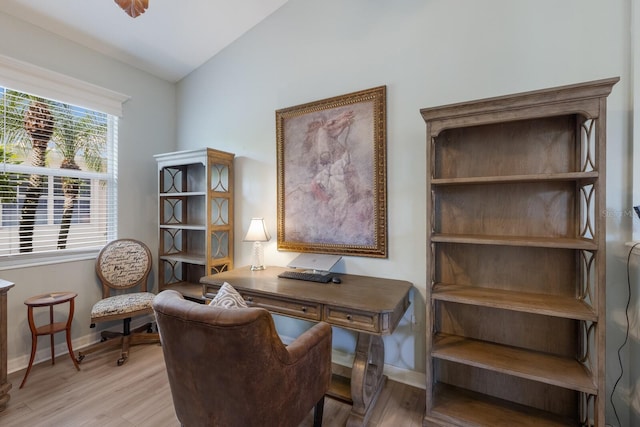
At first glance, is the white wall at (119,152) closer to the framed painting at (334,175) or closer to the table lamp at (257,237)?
the table lamp at (257,237)

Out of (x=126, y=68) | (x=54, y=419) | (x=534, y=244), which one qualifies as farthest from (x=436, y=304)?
(x=126, y=68)

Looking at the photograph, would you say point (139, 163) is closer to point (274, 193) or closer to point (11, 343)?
point (274, 193)

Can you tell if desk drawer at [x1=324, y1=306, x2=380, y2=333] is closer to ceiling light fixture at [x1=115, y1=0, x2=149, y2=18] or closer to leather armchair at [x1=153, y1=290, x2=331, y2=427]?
leather armchair at [x1=153, y1=290, x2=331, y2=427]

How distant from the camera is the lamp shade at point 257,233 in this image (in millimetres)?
2418

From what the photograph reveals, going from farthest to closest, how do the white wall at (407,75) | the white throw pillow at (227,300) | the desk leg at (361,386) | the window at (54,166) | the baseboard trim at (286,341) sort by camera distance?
the window at (54,166) < the baseboard trim at (286,341) < the desk leg at (361,386) < the white wall at (407,75) < the white throw pillow at (227,300)

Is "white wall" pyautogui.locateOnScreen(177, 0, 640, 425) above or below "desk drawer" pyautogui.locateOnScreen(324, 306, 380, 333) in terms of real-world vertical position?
above

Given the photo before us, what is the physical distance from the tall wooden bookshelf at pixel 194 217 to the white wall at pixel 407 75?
6.4 inches

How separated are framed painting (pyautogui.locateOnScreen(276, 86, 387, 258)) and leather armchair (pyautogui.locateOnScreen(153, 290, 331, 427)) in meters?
1.12

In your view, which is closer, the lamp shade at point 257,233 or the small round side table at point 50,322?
the small round side table at point 50,322

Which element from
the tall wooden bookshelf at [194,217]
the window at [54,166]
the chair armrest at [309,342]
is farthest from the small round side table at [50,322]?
the chair armrest at [309,342]

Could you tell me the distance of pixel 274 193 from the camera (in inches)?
104

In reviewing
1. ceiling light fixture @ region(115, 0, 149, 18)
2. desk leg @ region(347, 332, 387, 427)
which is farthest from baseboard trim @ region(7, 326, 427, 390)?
ceiling light fixture @ region(115, 0, 149, 18)

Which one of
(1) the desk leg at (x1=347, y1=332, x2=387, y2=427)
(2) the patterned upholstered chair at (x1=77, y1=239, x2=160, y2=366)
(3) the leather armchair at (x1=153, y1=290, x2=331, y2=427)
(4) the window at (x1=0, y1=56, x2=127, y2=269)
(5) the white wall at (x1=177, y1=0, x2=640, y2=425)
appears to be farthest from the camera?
(2) the patterned upholstered chair at (x1=77, y1=239, x2=160, y2=366)

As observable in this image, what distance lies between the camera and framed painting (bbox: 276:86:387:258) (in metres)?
2.12
